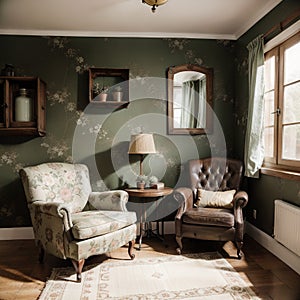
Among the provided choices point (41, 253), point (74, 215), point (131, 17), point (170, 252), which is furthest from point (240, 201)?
point (131, 17)

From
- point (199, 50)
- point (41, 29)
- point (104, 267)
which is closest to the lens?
point (104, 267)

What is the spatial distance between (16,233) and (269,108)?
10.7 ft

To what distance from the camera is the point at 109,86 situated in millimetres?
3924

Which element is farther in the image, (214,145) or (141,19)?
(214,145)

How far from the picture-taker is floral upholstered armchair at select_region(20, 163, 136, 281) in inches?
106

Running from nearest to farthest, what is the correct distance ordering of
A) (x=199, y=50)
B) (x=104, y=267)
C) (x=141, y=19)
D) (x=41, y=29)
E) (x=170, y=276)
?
(x=170, y=276)
(x=104, y=267)
(x=141, y=19)
(x=41, y=29)
(x=199, y=50)

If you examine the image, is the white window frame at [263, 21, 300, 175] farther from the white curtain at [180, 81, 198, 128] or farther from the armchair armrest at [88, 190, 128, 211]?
the armchair armrest at [88, 190, 128, 211]

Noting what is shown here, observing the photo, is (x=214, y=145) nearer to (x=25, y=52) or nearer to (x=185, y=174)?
(x=185, y=174)

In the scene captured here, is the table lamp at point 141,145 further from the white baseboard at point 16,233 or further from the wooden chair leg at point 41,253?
the white baseboard at point 16,233

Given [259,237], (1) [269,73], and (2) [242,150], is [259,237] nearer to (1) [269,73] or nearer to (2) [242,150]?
(2) [242,150]

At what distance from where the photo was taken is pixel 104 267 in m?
2.93

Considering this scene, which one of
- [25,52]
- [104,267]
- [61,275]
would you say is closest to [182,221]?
[104,267]

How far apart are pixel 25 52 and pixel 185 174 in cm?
247

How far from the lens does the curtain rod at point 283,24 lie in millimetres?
2718
